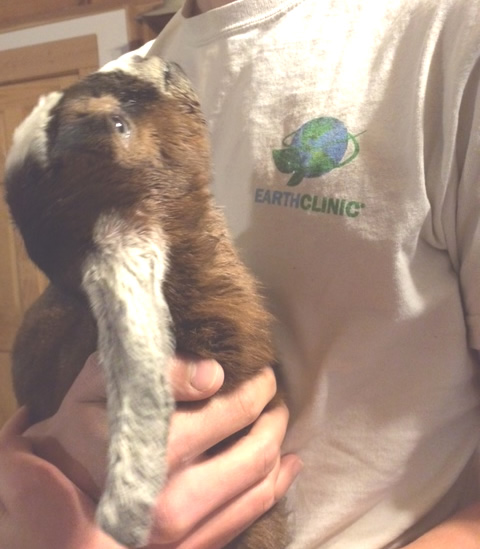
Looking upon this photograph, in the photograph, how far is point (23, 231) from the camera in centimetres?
66

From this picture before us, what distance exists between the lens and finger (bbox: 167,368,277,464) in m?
0.62

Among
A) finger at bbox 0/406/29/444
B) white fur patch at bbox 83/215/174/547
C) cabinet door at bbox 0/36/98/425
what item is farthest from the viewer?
cabinet door at bbox 0/36/98/425

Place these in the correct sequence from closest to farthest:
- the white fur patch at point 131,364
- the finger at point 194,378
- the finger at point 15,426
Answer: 1. the white fur patch at point 131,364
2. the finger at point 194,378
3. the finger at point 15,426

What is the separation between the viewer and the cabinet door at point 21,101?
8.09 feet

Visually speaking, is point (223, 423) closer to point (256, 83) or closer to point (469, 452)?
point (469, 452)

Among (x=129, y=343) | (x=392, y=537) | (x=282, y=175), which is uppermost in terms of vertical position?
(x=282, y=175)

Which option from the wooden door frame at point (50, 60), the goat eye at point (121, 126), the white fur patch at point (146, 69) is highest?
the wooden door frame at point (50, 60)

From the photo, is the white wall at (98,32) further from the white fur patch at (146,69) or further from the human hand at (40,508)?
the human hand at (40,508)

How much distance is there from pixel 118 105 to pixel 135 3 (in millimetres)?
1911

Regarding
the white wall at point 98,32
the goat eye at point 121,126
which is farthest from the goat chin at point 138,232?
the white wall at point 98,32

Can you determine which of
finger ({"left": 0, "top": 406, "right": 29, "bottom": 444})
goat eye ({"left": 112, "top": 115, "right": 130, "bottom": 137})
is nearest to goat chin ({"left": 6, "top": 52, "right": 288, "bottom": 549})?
goat eye ({"left": 112, "top": 115, "right": 130, "bottom": 137})

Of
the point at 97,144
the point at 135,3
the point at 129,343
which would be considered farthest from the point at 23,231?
the point at 135,3

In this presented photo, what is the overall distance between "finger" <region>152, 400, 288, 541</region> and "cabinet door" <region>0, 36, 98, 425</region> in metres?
1.98

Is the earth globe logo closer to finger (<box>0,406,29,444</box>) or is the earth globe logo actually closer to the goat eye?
the goat eye
